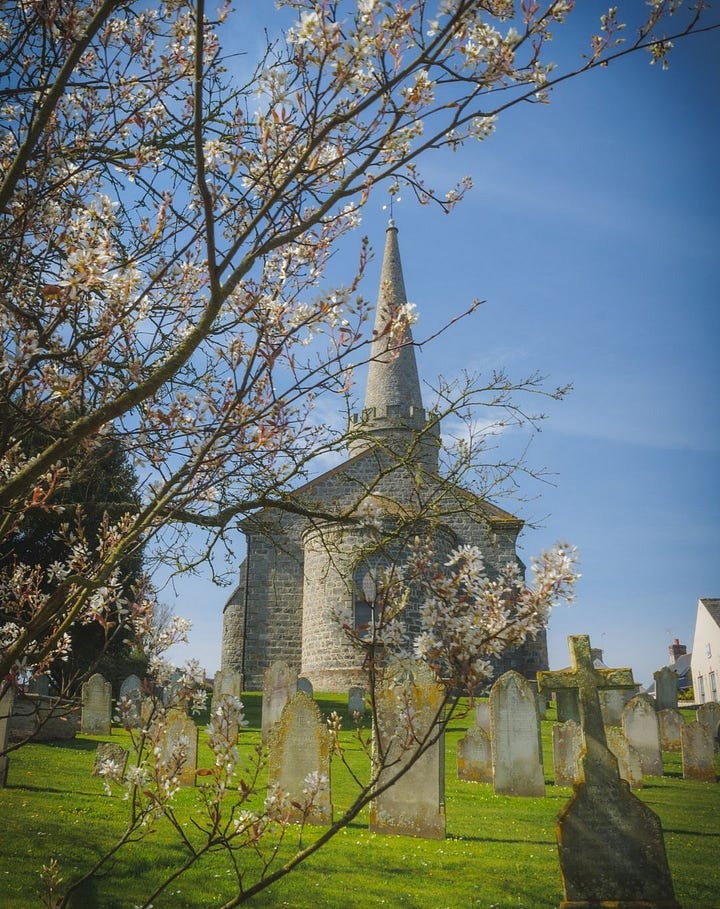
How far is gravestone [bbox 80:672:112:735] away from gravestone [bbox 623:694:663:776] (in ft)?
36.3

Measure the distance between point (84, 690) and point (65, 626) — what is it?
1484 cm

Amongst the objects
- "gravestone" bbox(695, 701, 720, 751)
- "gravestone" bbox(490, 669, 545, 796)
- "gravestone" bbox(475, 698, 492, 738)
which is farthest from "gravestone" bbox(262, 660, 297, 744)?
"gravestone" bbox(695, 701, 720, 751)

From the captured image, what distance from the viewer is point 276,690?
50.2 feet

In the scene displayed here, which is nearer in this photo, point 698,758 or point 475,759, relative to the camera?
point 475,759

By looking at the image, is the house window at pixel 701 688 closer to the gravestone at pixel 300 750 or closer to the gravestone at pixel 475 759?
the gravestone at pixel 475 759

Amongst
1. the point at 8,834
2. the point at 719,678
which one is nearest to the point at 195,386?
the point at 8,834

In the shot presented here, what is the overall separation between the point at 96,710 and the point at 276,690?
13.6 feet

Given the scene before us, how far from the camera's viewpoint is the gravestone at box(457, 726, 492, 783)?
38.8ft

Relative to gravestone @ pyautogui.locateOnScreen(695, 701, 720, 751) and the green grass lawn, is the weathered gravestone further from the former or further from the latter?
gravestone @ pyautogui.locateOnScreen(695, 701, 720, 751)

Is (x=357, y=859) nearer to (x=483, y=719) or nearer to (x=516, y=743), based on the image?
(x=516, y=743)

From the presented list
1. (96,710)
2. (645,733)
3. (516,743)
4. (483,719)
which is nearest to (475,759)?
(516,743)

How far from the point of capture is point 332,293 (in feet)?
10.8

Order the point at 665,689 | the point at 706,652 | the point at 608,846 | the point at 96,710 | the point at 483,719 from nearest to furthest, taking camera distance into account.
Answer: the point at 608,846 → the point at 483,719 → the point at 96,710 → the point at 665,689 → the point at 706,652

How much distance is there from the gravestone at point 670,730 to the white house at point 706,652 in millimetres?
22172
